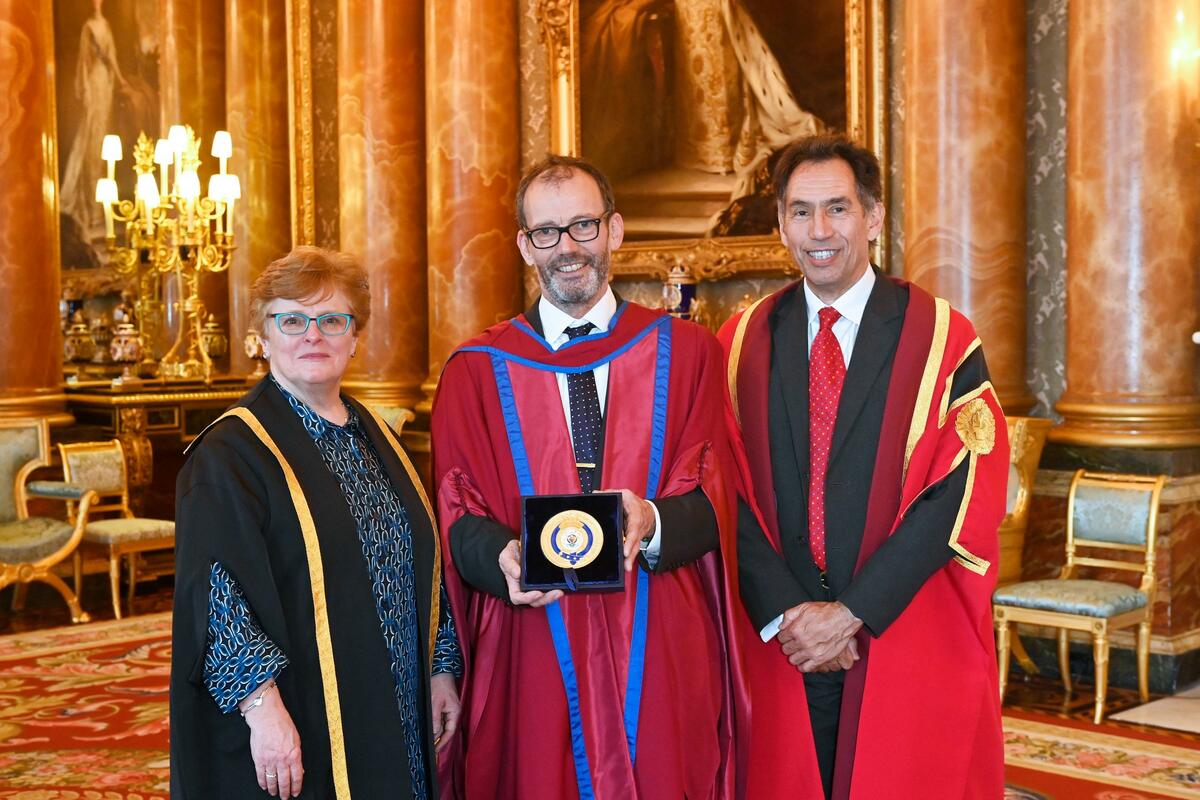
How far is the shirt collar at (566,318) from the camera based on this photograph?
3.08 meters

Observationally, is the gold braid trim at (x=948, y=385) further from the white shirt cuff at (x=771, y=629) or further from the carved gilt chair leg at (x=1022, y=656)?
the carved gilt chair leg at (x=1022, y=656)

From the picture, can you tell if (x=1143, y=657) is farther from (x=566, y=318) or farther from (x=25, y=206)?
(x=25, y=206)

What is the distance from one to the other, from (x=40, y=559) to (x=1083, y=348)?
6.00 m

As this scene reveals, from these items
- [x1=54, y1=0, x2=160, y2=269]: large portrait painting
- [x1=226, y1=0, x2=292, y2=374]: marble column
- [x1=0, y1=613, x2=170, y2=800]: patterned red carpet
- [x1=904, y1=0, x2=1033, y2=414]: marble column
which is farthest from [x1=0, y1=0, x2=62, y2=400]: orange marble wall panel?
[x1=904, y1=0, x2=1033, y2=414]: marble column

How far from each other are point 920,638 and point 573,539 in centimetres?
97

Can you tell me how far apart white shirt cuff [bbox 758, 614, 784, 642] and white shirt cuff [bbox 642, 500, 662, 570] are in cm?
38

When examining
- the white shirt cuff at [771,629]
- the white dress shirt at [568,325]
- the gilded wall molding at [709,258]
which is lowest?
the white shirt cuff at [771,629]

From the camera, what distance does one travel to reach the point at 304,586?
2615mm

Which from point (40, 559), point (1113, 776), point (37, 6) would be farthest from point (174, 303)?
point (1113, 776)

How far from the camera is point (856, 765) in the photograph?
3059mm

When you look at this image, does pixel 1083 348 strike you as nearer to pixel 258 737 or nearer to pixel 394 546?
pixel 394 546

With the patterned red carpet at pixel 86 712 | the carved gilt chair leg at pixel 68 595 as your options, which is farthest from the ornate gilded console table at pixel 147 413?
the patterned red carpet at pixel 86 712

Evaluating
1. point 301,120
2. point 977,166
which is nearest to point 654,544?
point 977,166

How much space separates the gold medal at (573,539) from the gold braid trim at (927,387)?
878 mm
